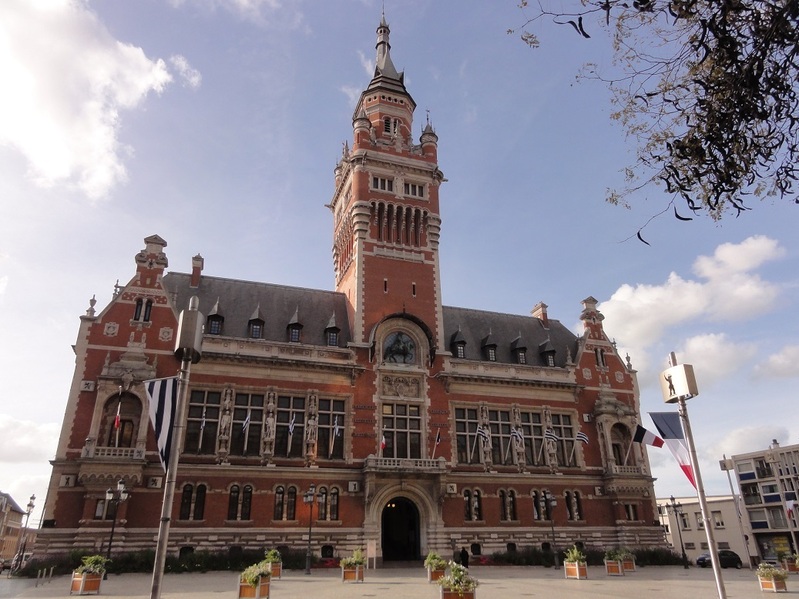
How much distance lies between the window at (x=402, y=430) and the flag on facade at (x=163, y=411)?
2691 centimetres

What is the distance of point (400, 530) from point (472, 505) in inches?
221

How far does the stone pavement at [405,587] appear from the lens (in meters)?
21.4

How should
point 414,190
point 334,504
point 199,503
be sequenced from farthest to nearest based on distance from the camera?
point 414,190, point 334,504, point 199,503

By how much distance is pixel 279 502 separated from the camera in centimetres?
3666

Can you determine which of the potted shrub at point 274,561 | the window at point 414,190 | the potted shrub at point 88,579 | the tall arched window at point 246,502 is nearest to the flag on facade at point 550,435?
the tall arched window at point 246,502

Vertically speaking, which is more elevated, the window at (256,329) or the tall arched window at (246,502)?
the window at (256,329)

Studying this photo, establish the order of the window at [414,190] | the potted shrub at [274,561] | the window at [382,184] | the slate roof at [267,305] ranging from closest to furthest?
the potted shrub at [274,561], the slate roof at [267,305], the window at [382,184], the window at [414,190]

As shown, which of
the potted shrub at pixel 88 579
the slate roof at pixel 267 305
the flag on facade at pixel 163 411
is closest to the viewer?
the flag on facade at pixel 163 411

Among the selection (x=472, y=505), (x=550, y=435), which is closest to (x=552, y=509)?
(x=550, y=435)

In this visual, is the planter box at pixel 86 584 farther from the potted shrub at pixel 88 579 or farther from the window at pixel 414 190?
the window at pixel 414 190

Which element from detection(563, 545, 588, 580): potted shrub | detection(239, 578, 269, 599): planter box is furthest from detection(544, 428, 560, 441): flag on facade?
detection(239, 578, 269, 599): planter box

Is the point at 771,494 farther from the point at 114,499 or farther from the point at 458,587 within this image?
the point at 114,499

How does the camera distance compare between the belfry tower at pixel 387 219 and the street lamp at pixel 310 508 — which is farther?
the belfry tower at pixel 387 219

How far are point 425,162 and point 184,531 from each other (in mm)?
33809
